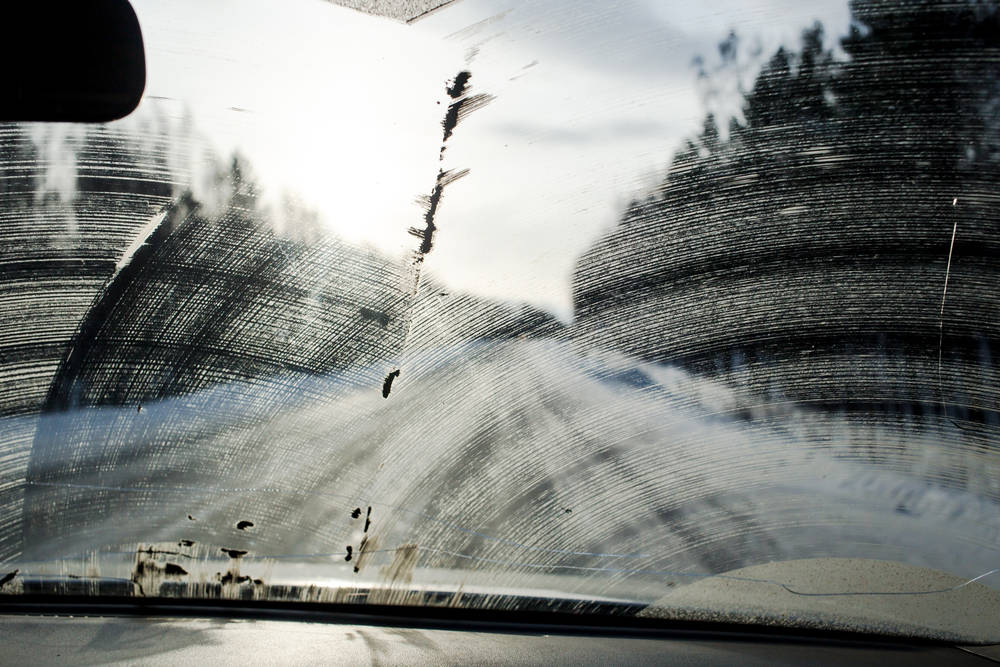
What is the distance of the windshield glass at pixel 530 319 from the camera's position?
4.46 ft

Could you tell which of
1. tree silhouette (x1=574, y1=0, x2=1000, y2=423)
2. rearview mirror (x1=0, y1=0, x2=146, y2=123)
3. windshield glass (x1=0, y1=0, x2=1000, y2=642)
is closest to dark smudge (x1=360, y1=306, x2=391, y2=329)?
windshield glass (x1=0, y1=0, x2=1000, y2=642)

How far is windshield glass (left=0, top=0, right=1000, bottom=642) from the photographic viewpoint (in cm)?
136

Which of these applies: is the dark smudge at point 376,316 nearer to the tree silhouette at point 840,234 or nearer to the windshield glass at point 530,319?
the windshield glass at point 530,319

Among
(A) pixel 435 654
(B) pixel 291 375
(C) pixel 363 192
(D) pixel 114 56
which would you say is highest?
(D) pixel 114 56

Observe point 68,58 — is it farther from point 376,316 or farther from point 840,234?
point 840,234

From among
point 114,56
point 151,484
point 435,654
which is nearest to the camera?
point 114,56

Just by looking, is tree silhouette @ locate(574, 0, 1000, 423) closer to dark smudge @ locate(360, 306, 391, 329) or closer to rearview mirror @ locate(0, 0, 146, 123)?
dark smudge @ locate(360, 306, 391, 329)

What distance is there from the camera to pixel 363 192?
1.40m

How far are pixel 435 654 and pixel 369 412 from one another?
51 cm

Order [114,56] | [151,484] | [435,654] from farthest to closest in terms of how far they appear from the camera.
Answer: [151,484] < [435,654] < [114,56]

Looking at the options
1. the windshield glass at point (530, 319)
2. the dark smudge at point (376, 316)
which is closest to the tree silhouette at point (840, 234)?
the windshield glass at point (530, 319)

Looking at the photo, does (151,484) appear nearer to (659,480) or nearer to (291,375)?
(291,375)

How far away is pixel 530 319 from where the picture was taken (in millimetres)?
1428

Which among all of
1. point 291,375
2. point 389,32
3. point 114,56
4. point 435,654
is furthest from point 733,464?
point 114,56
